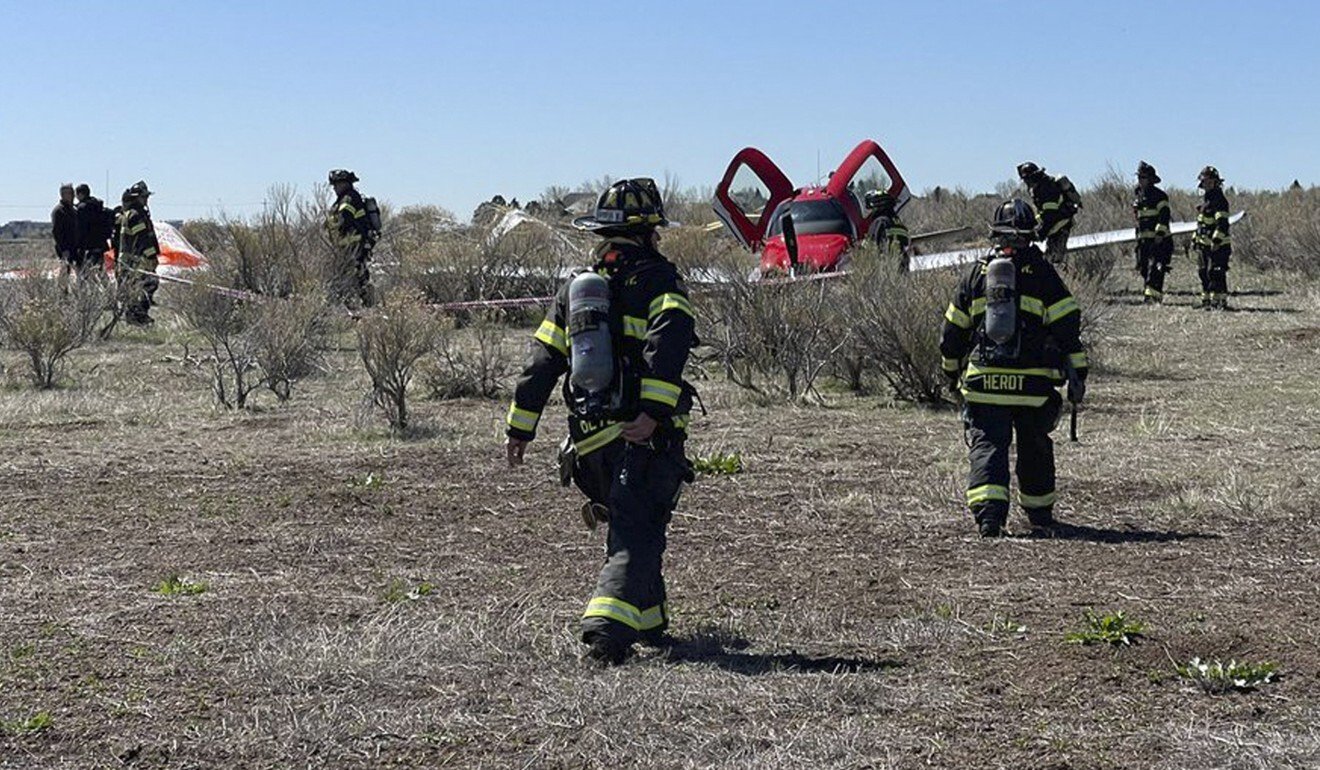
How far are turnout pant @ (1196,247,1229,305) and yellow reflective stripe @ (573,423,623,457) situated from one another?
15748 millimetres

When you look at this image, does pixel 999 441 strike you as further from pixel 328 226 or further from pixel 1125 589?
pixel 328 226

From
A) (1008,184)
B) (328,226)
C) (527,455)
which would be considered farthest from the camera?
(1008,184)

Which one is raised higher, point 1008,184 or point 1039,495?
point 1008,184

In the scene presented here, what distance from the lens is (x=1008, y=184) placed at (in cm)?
4416

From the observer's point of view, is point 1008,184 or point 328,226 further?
point 1008,184

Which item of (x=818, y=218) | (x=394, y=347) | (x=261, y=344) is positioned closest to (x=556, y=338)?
(x=394, y=347)

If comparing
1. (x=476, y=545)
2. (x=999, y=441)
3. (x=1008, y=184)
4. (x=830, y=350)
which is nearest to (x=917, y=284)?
(x=830, y=350)

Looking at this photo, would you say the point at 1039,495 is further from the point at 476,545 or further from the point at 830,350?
the point at 830,350

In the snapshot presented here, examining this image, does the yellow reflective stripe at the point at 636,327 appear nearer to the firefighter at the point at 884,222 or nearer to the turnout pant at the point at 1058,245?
the firefighter at the point at 884,222

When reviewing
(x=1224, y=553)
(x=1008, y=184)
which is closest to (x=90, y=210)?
(x=1224, y=553)

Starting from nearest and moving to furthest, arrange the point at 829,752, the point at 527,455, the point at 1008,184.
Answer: the point at 829,752 → the point at 527,455 → the point at 1008,184

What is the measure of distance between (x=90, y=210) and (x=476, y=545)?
→ 14528 millimetres

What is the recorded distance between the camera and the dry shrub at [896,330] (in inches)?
508

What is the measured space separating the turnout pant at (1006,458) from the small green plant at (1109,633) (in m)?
2.03
